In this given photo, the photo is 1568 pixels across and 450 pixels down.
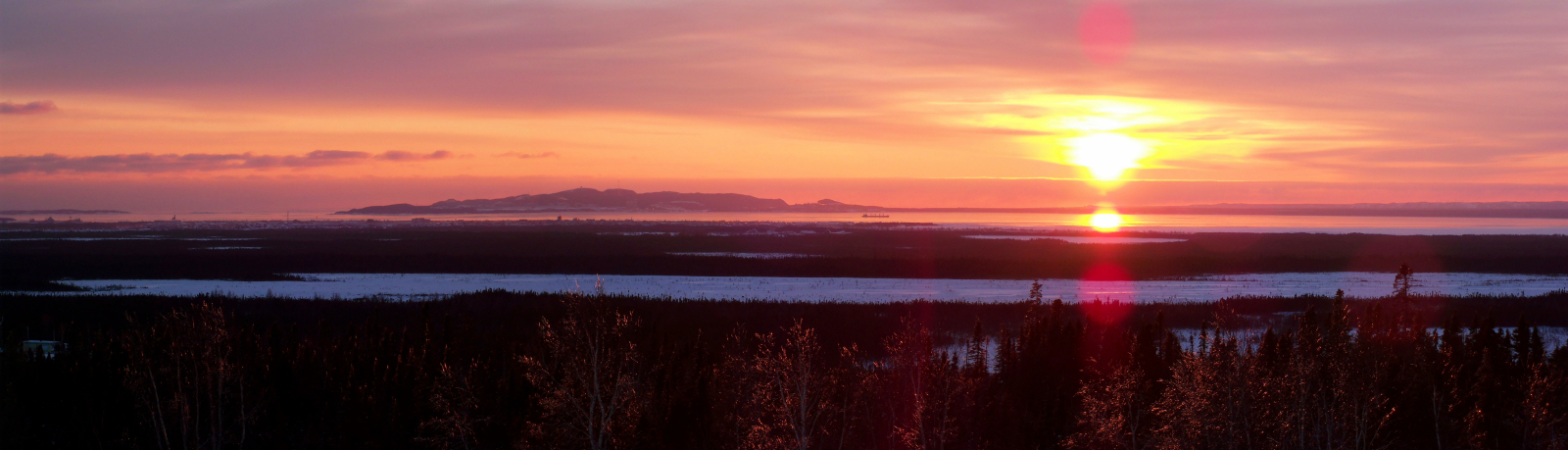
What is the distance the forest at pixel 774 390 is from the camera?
14203mm

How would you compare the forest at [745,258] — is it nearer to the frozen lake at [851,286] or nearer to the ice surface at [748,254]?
the ice surface at [748,254]

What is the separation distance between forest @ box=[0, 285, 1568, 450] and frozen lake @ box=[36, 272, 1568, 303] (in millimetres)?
14482

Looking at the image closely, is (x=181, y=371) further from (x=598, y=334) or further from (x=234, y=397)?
(x=598, y=334)

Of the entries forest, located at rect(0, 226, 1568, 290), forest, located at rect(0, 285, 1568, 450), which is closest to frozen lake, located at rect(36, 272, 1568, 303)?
forest, located at rect(0, 226, 1568, 290)

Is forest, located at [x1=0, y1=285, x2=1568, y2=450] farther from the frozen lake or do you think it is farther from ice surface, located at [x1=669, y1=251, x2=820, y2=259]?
ice surface, located at [x1=669, y1=251, x2=820, y2=259]

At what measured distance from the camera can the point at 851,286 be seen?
158ft

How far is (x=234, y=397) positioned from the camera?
61.6 feet

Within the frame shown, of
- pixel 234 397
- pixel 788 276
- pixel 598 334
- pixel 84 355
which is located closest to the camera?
→ pixel 598 334

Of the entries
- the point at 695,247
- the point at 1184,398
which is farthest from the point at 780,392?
the point at 695,247

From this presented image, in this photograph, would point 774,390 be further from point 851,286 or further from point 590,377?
point 851,286

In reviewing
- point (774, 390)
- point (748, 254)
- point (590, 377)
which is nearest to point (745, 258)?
point (748, 254)

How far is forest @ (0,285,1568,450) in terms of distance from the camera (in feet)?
46.6

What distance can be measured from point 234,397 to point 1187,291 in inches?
1532

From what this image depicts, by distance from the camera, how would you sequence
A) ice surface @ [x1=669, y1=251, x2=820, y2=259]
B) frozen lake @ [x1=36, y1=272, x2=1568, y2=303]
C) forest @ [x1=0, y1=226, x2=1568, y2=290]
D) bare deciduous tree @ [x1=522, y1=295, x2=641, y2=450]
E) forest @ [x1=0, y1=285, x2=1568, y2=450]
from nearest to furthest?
bare deciduous tree @ [x1=522, y1=295, x2=641, y2=450]
forest @ [x1=0, y1=285, x2=1568, y2=450]
frozen lake @ [x1=36, y1=272, x2=1568, y2=303]
forest @ [x1=0, y1=226, x2=1568, y2=290]
ice surface @ [x1=669, y1=251, x2=820, y2=259]
